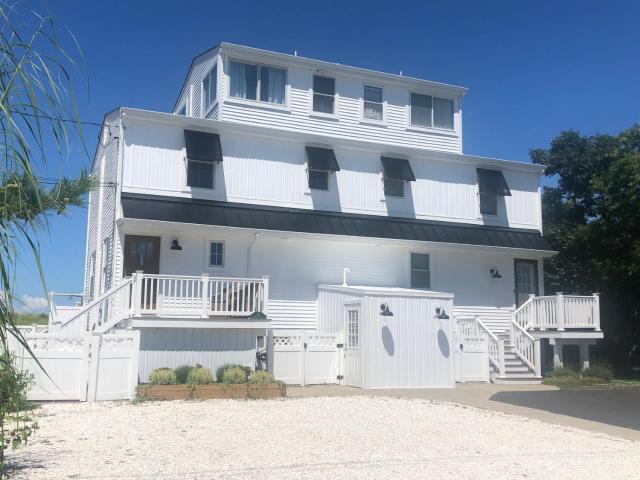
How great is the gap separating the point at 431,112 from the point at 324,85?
4601 millimetres

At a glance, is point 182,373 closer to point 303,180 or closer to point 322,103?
point 303,180

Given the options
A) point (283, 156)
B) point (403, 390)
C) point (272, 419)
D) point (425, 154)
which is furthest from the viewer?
point (425, 154)

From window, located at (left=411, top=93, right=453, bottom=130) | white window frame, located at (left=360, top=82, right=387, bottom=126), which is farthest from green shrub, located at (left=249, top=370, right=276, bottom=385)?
window, located at (left=411, top=93, right=453, bottom=130)

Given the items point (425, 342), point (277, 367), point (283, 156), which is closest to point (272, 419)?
point (277, 367)

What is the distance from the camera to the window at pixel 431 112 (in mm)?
26516

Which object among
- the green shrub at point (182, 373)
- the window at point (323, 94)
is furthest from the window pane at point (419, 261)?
the green shrub at point (182, 373)

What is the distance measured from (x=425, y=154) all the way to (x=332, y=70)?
4667 millimetres

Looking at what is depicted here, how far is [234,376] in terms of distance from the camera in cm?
1562

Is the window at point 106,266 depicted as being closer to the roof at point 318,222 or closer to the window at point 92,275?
the window at point 92,275

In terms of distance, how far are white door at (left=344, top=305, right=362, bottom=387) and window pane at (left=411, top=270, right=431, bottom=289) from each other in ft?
16.2

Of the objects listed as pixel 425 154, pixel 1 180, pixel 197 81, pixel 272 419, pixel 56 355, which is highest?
pixel 197 81

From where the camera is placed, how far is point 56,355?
14.1m

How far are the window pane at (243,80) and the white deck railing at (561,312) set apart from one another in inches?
474

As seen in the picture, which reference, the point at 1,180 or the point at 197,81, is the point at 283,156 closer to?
the point at 197,81
